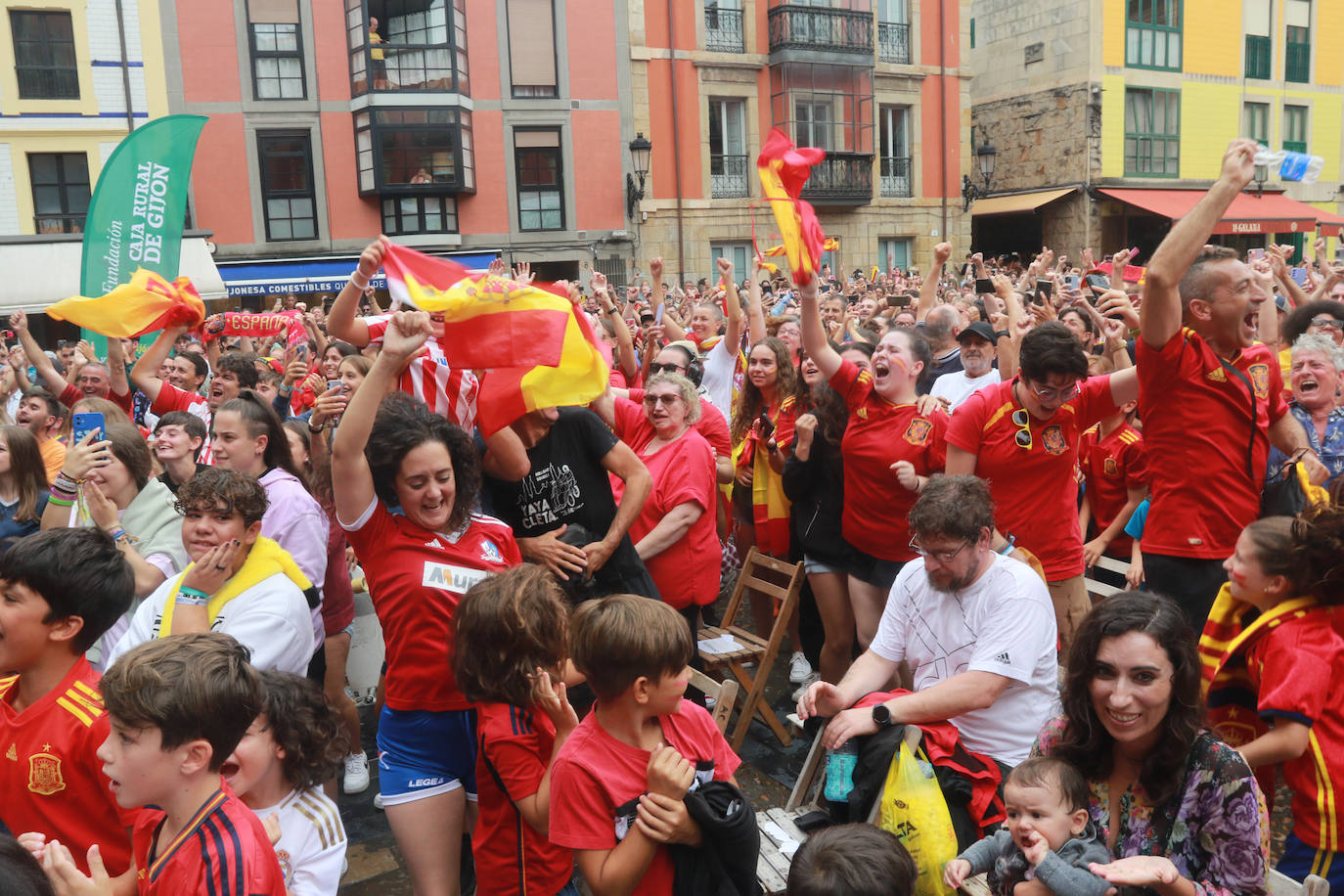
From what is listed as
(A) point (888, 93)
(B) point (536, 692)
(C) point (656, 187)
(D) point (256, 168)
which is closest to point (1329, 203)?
(A) point (888, 93)

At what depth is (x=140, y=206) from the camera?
7.76 metres

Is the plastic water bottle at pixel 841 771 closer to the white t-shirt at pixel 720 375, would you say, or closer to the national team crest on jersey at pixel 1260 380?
the national team crest on jersey at pixel 1260 380

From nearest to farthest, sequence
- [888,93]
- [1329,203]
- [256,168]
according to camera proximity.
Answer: [256,168]
[888,93]
[1329,203]

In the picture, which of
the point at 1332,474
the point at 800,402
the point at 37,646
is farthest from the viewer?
the point at 800,402

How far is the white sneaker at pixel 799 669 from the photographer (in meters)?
5.50

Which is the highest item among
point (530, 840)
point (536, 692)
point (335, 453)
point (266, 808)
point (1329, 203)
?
point (1329, 203)

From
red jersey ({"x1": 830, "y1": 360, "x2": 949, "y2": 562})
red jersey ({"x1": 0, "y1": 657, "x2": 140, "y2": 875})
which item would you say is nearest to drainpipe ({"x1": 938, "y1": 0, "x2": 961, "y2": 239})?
red jersey ({"x1": 830, "y1": 360, "x2": 949, "y2": 562})

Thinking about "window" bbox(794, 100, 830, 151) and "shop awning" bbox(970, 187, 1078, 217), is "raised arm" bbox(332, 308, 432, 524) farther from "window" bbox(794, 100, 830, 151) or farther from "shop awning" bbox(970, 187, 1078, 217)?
"shop awning" bbox(970, 187, 1078, 217)

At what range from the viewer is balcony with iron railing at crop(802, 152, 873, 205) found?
24.4 metres

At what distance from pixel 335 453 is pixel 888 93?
25.5 m

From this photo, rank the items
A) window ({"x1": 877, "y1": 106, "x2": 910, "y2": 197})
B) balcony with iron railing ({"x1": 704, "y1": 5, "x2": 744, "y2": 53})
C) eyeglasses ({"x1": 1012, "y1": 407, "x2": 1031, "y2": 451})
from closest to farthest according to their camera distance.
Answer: eyeglasses ({"x1": 1012, "y1": 407, "x2": 1031, "y2": 451}) → balcony with iron railing ({"x1": 704, "y1": 5, "x2": 744, "y2": 53}) → window ({"x1": 877, "y1": 106, "x2": 910, "y2": 197})

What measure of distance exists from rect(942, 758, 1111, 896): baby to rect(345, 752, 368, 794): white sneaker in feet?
10.5

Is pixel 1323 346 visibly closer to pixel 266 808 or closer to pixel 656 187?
pixel 266 808

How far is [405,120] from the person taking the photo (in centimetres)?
2222
